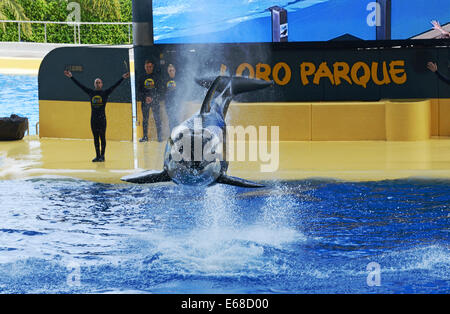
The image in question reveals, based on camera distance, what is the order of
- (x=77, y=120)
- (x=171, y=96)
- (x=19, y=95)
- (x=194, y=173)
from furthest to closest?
(x=19, y=95) < (x=77, y=120) < (x=171, y=96) < (x=194, y=173)

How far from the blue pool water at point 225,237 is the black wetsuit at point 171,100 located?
14.3 ft

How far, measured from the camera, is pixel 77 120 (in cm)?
1686

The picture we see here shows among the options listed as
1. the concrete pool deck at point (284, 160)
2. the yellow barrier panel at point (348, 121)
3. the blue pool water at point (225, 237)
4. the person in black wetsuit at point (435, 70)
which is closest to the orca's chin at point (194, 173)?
the blue pool water at point (225, 237)

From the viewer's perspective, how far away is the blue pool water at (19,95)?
3161 centimetres

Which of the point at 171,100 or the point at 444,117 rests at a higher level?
the point at 171,100

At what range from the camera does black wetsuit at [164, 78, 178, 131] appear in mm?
16009

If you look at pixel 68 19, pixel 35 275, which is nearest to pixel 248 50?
pixel 35 275

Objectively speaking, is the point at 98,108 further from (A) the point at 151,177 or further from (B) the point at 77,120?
(A) the point at 151,177

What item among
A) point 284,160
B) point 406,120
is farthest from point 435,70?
point 284,160

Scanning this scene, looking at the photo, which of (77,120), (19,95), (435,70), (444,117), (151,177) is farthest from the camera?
(19,95)

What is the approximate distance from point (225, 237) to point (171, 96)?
24.5 feet

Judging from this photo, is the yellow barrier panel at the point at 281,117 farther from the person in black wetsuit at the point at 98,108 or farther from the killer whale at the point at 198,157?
the killer whale at the point at 198,157

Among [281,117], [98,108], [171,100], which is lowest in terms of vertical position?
[281,117]

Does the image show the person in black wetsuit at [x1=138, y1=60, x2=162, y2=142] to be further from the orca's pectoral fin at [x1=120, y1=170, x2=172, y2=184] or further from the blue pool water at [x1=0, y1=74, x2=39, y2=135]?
the blue pool water at [x1=0, y1=74, x2=39, y2=135]
